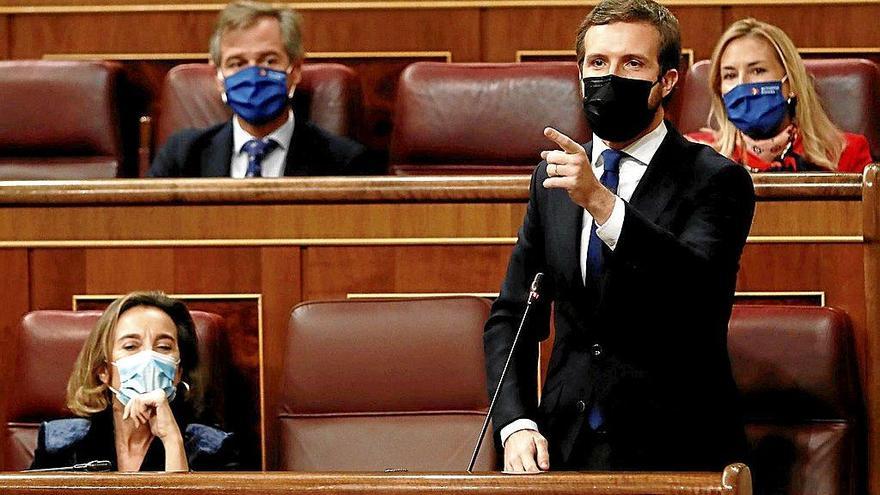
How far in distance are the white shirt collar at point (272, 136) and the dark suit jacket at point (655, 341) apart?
673 mm

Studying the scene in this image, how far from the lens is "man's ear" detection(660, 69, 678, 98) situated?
922 mm

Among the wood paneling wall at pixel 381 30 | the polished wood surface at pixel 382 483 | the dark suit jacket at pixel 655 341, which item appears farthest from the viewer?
the wood paneling wall at pixel 381 30

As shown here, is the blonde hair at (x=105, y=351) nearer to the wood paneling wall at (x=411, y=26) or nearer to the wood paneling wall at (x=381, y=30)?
the wood paneling wall at (x=381, y=30)

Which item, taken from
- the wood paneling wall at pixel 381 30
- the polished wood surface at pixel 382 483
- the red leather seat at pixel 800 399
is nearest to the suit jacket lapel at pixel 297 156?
the wood paneling wall at pixel 381 30

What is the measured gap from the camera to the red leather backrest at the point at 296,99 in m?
1.62

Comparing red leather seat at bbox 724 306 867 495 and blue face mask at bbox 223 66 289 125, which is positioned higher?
blue face mask at bbox 223 66 289 125

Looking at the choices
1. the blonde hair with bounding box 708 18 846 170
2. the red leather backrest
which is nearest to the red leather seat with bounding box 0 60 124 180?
the red leather backrest

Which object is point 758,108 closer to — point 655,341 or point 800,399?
point 800,399

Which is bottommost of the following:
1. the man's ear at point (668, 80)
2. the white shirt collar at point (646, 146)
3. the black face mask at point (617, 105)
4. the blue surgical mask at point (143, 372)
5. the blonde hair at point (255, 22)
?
the blue surgical mask at point (143, 372)

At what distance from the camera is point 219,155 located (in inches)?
61.1

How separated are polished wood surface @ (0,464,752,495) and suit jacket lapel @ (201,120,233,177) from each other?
808 millimetres

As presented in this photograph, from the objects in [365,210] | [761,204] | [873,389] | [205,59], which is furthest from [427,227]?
[205,59]


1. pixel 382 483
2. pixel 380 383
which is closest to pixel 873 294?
pixel 380 383

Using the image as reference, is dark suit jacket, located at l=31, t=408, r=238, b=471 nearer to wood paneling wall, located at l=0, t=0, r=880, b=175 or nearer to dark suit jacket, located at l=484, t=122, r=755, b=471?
dark suit jacket, located at l=484, t=122, r=755, b=471
